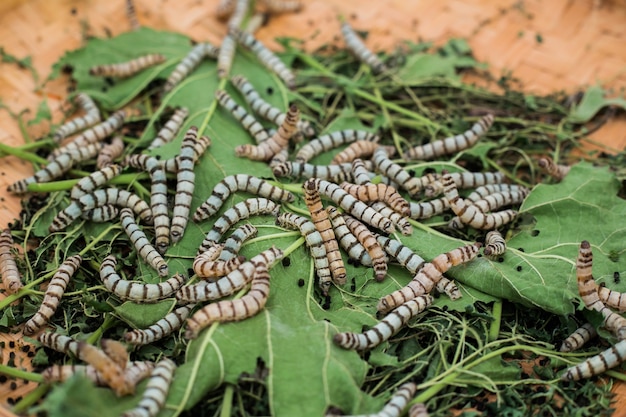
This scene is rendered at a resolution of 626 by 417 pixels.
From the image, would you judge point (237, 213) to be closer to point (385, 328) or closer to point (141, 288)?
point (141, 288)

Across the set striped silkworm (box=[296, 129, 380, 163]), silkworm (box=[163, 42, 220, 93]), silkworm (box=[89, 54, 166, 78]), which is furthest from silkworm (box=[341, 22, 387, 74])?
silkworm (box=[89, 54, 166, 78])

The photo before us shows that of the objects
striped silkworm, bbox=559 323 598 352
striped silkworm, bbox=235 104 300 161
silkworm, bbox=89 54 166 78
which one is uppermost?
silkworm, bbox=89 54 166 78

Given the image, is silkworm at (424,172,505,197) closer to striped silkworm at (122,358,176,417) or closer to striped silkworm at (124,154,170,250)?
striped silkworm at (124,154,170,250)

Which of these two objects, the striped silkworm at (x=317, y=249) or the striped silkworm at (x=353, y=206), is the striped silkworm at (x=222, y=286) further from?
the striped silkworm at (x=353, y=206)

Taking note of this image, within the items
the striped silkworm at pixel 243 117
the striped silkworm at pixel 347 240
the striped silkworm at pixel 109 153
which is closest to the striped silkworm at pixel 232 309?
the striped silkworm at pixel 347 240

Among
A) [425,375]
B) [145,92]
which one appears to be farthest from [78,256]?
[425,375]

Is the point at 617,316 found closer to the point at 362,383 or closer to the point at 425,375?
the point at 425,375

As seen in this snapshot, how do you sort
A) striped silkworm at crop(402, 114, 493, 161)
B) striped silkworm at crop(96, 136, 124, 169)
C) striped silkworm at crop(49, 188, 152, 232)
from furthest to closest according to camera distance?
striped silkworm at crop(402, 114, 493, 161), striped silkworm at crop(96, 136, 124, 169), striped silkworm at crop(49, 188, 152, 232)
